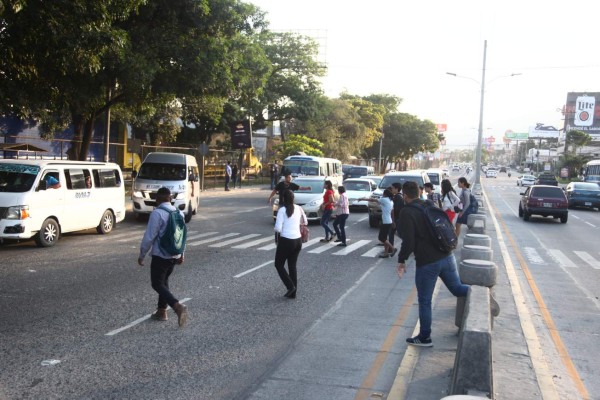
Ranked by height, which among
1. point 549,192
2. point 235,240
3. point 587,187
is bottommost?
point 235,240

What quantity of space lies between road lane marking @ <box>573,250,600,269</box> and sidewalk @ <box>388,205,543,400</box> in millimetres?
6218

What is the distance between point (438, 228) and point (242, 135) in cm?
3509

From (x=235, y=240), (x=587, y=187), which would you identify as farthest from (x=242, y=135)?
(x=235, y=240)

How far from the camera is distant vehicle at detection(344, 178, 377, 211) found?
82.3 feet

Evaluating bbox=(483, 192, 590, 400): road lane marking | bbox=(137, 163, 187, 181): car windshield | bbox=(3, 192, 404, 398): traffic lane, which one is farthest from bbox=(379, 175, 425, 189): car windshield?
bbox=(3, 192, 404, 398): traffic lane

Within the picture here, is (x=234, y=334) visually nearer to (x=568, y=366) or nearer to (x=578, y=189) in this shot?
(x=568, y=366)

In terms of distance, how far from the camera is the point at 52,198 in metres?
14.0

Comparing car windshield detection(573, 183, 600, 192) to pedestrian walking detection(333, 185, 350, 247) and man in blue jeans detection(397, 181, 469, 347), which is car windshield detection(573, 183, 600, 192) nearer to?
pedestrian walking detection(333, 185, 350, 247)

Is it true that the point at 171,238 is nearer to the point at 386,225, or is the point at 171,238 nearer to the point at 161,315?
the point at 161,315

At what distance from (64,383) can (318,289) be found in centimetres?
508

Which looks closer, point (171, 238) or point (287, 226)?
point (171, 238)

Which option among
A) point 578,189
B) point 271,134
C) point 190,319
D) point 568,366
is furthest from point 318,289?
Answer: point 271,134

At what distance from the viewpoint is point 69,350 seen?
629cm

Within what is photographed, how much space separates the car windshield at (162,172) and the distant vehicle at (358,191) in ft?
26.6
